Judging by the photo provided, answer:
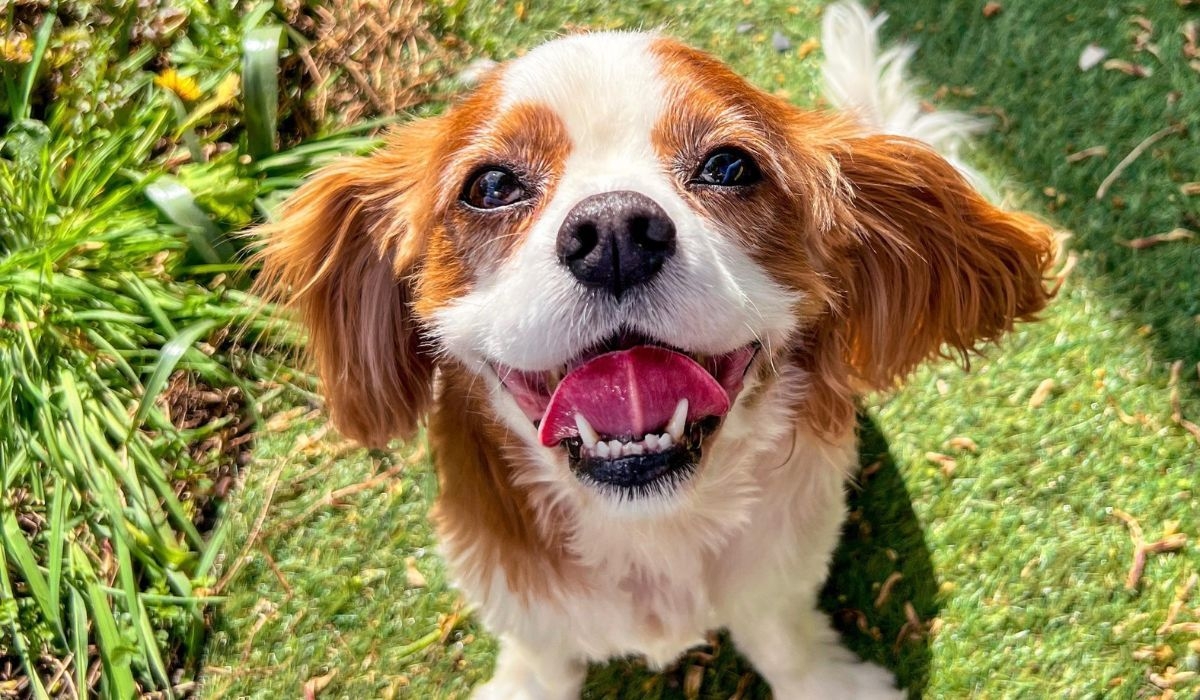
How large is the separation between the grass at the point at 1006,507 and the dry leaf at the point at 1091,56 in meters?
0.03

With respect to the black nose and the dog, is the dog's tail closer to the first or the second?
the dog

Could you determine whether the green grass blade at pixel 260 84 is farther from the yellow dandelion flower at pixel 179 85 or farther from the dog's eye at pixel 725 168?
the dog's eye at pixel 725 168

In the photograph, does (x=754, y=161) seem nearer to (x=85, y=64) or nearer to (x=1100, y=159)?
(x=1100, y=159)

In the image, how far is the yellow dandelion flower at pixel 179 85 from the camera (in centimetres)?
288

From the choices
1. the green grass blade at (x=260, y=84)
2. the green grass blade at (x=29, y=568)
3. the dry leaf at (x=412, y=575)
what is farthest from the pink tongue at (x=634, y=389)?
the green grass blade at (x=260, y=84)

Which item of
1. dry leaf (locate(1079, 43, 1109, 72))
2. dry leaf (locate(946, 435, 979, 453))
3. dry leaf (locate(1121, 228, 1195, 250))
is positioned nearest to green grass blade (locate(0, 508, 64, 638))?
dry leaf (locate(946, 435, 979, 453))

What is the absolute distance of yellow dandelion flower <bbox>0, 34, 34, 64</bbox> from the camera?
295cm

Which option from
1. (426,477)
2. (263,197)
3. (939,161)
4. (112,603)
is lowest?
(112,603)

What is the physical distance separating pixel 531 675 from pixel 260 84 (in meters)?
1.96

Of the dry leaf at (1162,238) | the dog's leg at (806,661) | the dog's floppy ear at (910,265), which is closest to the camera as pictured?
the dog's floppy ear at (910,265)

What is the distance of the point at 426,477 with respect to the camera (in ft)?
9.05

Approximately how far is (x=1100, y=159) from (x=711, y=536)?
1.95 m

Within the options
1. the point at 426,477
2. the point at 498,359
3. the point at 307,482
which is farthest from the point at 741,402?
the point at 307,482

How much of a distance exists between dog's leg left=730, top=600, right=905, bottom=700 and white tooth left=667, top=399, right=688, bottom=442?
0.80 metres
